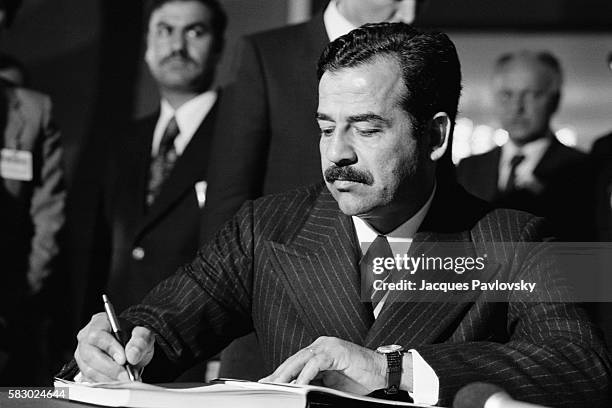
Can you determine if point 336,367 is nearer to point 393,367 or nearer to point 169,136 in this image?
point 393,367

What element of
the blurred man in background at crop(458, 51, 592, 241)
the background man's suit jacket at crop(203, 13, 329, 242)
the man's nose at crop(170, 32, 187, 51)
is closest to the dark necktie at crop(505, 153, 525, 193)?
the blurred man in background at crop(458, 51, 592, 241)

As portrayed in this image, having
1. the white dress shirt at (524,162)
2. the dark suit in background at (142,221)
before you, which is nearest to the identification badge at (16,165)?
the dark suit in background at (142,221)

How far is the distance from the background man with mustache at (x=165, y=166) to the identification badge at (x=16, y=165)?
0.26 metres

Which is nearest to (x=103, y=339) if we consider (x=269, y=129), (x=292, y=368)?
(x=292, y=368)

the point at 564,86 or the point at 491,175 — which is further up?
the point at 564,86

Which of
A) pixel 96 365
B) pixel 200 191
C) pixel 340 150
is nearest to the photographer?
pixel 96 365

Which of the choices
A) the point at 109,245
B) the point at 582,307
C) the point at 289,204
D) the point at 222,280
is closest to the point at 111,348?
the point at 222,280

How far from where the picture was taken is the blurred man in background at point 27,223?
8.99 feet

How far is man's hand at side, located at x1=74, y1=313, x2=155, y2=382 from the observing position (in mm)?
1444

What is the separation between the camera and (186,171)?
262 cm

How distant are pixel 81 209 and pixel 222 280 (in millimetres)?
1113

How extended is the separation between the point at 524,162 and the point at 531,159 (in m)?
0.02

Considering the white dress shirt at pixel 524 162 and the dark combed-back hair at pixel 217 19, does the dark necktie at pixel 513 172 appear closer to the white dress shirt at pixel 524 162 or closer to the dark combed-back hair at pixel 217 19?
the white dress shirt at pixel 524 162

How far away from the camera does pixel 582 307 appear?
66.0 inches
